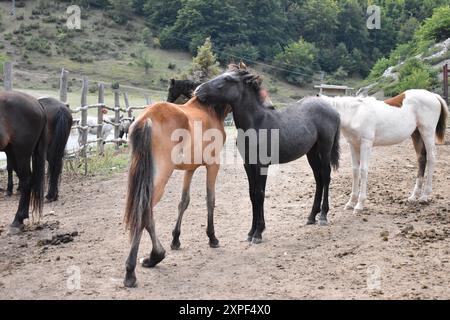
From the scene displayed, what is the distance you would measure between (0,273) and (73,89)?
35.3m

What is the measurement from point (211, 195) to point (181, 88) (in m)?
1.52

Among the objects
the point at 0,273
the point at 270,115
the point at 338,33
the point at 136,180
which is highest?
the point at 338,33

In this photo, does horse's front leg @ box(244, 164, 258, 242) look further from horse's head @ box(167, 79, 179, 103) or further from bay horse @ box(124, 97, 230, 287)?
horse's head @ box(167, 79, 179, 103)

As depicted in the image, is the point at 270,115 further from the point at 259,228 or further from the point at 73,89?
the point at 73,89

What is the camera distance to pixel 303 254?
17.0 feet

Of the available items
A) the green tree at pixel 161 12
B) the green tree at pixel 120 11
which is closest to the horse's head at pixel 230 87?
the green tree at pixel 120 11

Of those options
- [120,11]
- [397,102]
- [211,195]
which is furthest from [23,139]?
[120,11]

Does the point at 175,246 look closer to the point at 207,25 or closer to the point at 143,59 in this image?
the point at 143,59

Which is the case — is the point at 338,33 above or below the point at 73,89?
above

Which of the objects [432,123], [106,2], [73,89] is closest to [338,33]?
[106,2]

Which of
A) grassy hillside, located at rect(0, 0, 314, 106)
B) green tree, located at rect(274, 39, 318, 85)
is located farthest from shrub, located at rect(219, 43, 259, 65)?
grassy hillside, located at rect(0, 0, 314, 106)

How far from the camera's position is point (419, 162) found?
289 inches
